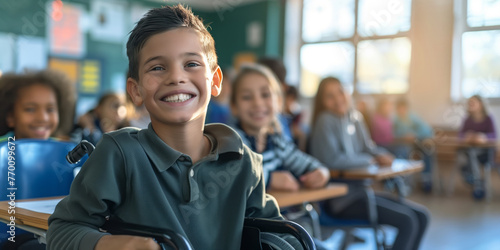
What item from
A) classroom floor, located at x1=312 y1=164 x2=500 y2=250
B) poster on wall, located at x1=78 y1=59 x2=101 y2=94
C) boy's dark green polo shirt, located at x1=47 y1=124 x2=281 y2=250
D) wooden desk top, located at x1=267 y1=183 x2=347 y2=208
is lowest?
classroom floor, located at x1=312 y1=164 x2=500 y2=250

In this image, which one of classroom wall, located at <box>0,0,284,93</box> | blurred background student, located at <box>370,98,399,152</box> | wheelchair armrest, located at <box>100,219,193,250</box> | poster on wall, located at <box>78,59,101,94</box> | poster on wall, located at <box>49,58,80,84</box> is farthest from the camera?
poster on wall, located at <box>78,59,101,94</box>

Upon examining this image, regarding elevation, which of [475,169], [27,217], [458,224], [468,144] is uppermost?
[27,217]

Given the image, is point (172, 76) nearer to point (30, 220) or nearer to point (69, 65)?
point (30, 220)

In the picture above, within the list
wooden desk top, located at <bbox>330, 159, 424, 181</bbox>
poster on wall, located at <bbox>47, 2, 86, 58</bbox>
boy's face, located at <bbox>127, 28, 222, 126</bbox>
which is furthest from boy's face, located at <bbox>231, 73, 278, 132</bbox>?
poster on wall, located at <bbox>47, 2, 86, 58</bbox>

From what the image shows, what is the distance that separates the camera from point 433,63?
24.0 feet

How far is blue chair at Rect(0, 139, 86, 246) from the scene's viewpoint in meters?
1.34

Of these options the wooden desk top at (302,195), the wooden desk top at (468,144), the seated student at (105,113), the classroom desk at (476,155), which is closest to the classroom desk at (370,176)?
the wooden desk top at (302,195)

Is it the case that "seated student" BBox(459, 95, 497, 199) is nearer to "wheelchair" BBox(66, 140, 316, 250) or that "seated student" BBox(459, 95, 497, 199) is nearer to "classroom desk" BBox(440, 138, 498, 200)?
"classroom desk" BBox(440, 138, 498, 200)

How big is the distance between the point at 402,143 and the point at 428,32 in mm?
1830

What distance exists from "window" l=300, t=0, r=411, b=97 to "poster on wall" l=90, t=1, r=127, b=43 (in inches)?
136

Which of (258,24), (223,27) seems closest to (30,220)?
(223,27)

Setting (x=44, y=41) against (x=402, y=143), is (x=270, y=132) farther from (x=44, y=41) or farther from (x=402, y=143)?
(x=44, y=41)

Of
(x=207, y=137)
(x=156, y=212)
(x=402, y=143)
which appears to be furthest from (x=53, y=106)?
(x=402, y=143)

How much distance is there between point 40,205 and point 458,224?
14.0 ft
